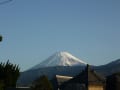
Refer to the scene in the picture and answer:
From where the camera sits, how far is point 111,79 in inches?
5027

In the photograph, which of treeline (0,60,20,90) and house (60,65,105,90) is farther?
house (60,65,105,90)

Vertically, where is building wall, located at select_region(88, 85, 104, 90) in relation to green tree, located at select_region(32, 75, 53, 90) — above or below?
above

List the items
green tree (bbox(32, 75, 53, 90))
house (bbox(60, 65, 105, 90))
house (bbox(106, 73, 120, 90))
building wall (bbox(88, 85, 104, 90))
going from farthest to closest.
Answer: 1. house (bbox(106, 73, 120, 90))
2. house (bbox(60, 65, 105, 90))
3. building wall (bbox(88, 85, 104, 90))
4. green tree (bbox(32, 75, 53, 90))

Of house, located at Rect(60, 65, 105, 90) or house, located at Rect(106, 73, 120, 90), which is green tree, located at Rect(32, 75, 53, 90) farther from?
house, located at Rect(106, 73, 120, 90)

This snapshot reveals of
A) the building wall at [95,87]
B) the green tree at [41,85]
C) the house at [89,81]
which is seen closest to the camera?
the green tree at [41,85]

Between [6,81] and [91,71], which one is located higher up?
[91,71]

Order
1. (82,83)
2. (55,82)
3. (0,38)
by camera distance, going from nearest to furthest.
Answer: (0,38), (82,83), (55,82)

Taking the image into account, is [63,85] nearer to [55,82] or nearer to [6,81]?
[55,82]

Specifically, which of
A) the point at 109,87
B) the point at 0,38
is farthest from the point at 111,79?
the point at 0,38

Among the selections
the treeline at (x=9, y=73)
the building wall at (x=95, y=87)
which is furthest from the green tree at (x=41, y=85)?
the building wall at (x=95, y=87)

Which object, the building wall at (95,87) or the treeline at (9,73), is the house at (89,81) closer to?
the building wall at (95,87)

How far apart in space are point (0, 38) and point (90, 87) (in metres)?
71.4

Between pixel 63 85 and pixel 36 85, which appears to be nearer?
pixel 36 85

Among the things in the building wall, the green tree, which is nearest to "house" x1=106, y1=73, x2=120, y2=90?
the building wall
